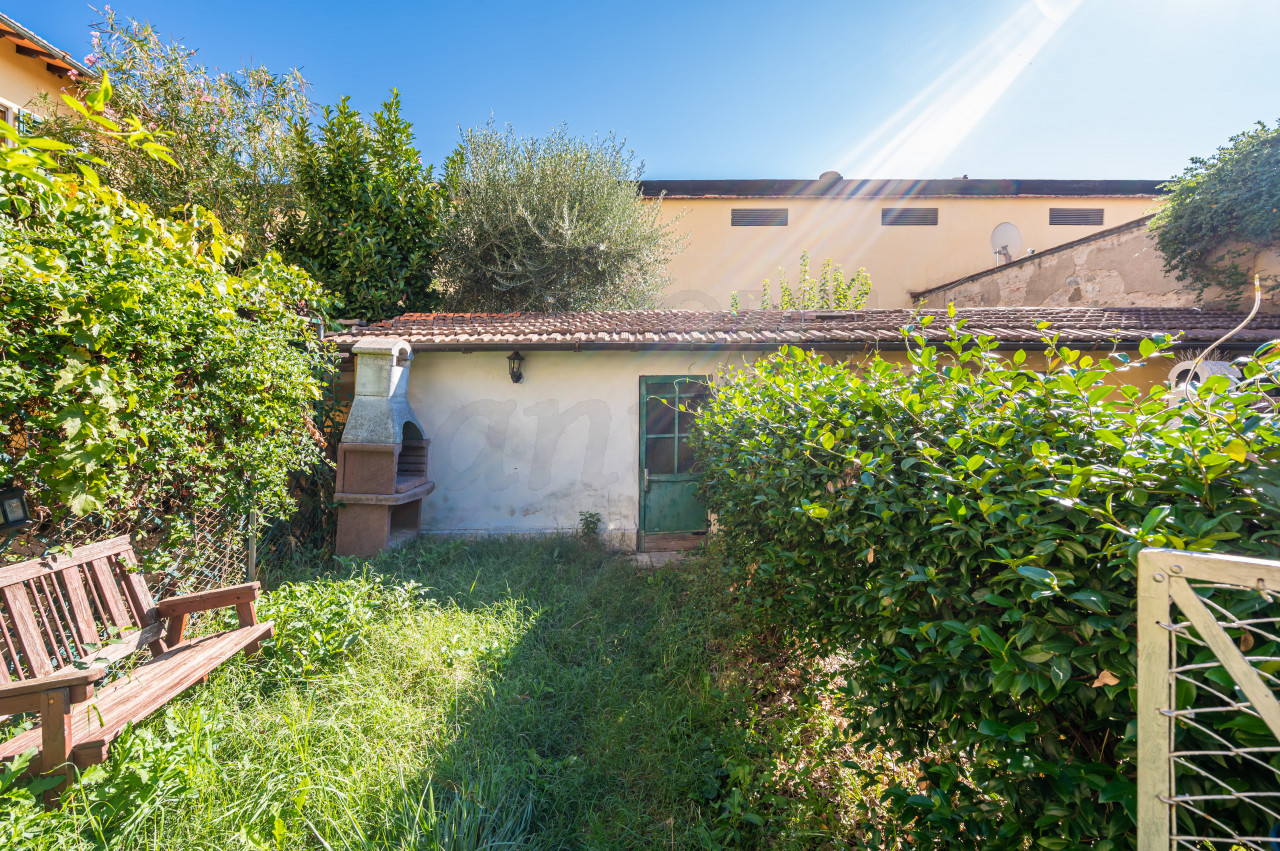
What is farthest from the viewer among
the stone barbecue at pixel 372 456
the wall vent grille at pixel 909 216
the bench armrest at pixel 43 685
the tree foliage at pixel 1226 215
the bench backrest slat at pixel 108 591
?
the wall vent grille at pixel 909 216

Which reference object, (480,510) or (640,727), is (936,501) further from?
(480,510)

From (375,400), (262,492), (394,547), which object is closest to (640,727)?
(262,492)

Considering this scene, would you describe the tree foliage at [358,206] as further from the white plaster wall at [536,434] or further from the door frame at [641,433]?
the door frame at [641,433]

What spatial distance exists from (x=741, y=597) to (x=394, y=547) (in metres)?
4.19

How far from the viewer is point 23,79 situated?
9.40 metres

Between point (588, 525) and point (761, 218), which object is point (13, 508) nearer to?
point (588, 525)

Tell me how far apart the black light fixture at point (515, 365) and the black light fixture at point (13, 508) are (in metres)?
4.64

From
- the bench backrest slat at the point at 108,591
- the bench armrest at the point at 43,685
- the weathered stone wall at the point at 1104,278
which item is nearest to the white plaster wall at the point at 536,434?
the bench backrest slat at the point at 108,591

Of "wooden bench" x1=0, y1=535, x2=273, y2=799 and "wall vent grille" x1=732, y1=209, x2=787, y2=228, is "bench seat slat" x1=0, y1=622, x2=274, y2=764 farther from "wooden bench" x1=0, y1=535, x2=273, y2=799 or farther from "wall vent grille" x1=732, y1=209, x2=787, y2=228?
"wall vent grille" x1=732, y1=209, x2=787, y2=228

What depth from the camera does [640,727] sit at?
9.95 ft

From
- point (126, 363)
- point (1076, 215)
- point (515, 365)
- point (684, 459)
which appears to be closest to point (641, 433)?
point (684, 459)

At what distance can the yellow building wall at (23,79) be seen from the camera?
9.05m

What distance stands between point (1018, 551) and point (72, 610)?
165 inches

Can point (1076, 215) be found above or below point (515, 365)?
above
